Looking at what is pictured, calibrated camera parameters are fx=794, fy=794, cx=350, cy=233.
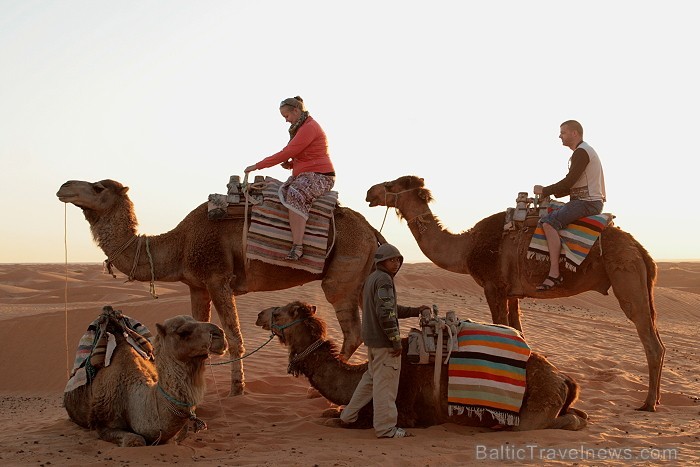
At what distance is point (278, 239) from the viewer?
993 centimetres

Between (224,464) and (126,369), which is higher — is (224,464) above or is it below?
below

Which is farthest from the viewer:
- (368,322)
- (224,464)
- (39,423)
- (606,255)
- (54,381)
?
(54,381)

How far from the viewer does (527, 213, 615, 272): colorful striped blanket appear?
32.0 ft

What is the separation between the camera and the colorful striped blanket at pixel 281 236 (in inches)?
391

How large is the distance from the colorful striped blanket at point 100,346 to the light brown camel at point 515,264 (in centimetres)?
414

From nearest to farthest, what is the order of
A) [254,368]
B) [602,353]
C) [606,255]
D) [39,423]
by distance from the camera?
[39,423], [606,255], [254,368], [602,353]

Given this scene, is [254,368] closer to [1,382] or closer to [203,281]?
[203,281]

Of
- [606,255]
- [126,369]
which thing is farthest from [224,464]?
[606,255]

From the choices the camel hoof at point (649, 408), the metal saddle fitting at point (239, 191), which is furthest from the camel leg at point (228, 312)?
the camel hoof at point (649, 408)

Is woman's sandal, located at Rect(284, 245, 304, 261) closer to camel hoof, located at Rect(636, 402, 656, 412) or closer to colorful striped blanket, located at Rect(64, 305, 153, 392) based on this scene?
colorful striped blanket, located at Rect(64, 305, 153, 392)

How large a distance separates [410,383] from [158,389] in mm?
2529

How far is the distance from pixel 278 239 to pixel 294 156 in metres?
1.12

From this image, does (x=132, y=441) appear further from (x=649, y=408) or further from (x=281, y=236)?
(x=649, y=408)

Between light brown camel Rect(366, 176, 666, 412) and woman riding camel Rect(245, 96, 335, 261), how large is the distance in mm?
1366
